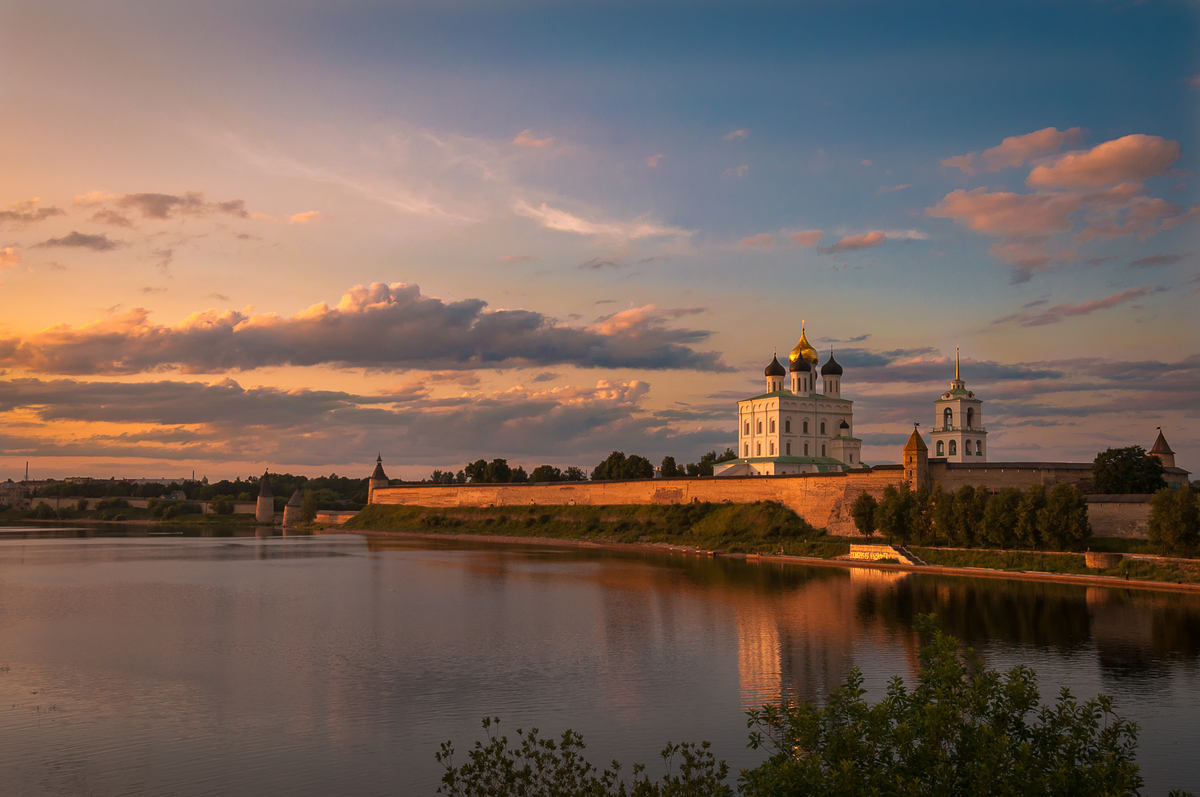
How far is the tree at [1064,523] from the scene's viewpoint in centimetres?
2847

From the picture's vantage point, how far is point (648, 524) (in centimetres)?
4825

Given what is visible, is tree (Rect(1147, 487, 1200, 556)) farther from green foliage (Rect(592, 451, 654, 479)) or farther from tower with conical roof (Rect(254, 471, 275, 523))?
tower with conical roof (Rect(254, 471, 275, 523))

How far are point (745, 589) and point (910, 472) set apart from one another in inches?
497

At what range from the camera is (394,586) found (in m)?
28.3

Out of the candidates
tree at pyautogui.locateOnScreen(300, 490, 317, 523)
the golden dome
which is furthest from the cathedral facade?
tree at pyautogui.locateOnScreen(300, 490, 317, 523)

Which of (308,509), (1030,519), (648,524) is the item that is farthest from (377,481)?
(1030,519)

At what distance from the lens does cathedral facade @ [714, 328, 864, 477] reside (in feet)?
166

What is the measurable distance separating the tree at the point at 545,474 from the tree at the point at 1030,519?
144ft

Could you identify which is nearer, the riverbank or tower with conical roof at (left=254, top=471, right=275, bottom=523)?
the riverbank

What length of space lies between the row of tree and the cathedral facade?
47.4ft

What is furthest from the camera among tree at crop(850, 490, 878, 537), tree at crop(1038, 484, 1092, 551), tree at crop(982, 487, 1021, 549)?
tree at crop(850, 490, 878, 537)

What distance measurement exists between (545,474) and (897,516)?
132ft

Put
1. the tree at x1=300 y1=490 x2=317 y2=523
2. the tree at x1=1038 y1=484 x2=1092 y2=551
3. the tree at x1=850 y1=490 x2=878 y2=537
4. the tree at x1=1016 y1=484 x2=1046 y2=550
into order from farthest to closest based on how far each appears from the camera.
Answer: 1. the tree at x1=300 y1=490 x2=317 y2=523
2. the tree at x1=850 y1=490 x2=878 y2=537
3. the tree at x1=1016 y1=484 x2=1046 y2=550
4. the tree at x1=1038 y1=484 x2=1092 y2=551

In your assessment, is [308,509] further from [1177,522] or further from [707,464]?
[1177,522]
